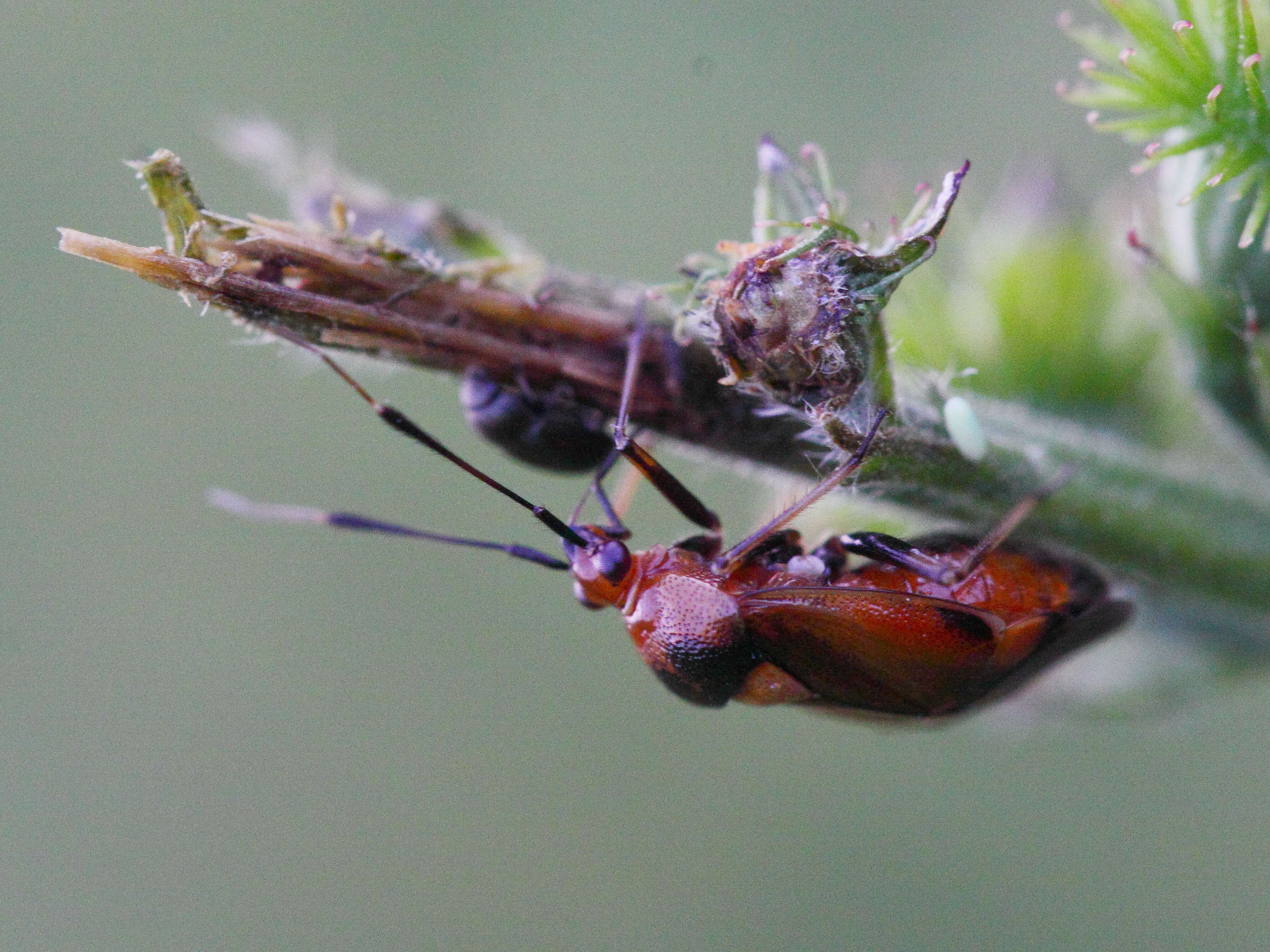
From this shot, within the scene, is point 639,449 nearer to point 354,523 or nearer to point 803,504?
point 803,504

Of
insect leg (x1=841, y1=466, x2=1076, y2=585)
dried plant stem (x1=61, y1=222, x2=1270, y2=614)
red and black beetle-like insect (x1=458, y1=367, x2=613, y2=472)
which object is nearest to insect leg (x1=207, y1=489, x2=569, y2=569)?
red and black beetle-like insect (x1=458, y1=367, x2=613, y2=472)

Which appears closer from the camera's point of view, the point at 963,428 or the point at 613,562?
the point at 963,428

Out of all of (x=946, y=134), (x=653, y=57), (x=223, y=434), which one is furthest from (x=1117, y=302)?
(x=223, y=434)

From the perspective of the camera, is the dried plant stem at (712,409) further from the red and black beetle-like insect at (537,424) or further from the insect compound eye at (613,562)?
the insect compound eye at (613,562)

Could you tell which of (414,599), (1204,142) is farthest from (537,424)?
(414,599)

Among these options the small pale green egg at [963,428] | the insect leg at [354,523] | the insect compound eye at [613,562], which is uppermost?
the small pale green egg at [963,428]

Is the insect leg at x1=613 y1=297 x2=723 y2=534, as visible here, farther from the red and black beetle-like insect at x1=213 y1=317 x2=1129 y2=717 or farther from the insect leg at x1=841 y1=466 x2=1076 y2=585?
the insect leg at x1=841 y1=466 x2=1076 y2=585

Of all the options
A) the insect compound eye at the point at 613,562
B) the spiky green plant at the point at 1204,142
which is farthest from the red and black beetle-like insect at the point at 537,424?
the spiky green plant at the point at 1204,142
